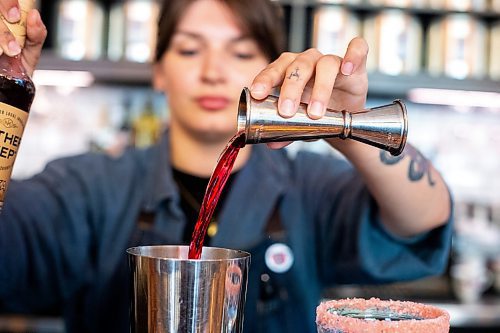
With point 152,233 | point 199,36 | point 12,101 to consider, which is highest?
point 199,36

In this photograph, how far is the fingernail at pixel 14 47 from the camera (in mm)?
791

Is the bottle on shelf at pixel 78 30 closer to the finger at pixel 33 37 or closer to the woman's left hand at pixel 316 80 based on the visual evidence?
the finger at pixel 33 37

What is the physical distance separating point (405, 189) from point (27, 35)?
67 cm

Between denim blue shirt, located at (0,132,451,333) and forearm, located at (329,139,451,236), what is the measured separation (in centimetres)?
12

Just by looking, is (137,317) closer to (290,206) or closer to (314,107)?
(314,107)

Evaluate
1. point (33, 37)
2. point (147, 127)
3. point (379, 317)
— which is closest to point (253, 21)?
point (33, 37)

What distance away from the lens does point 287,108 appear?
66cm

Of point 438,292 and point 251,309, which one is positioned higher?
point 251,309

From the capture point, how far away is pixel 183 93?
153 centimetres

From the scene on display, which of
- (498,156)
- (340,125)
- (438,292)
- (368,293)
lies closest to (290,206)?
(340,125)

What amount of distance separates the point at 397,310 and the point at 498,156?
2.91m

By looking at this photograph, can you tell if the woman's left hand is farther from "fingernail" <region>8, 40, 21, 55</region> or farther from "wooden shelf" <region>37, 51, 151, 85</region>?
"wooden shelf" <region>37, 51, 151, 85</region>

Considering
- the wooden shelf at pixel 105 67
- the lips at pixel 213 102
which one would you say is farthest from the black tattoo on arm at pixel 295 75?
the wooden shelf at pixel 105 67

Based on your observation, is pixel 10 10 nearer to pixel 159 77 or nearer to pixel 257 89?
pixel 257 89
